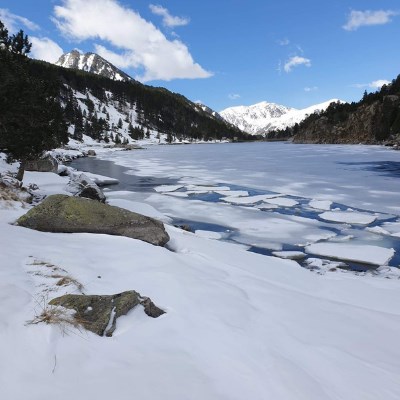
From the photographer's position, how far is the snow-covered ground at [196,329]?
120 inches

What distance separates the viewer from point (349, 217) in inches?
526

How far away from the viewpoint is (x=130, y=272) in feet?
19.7

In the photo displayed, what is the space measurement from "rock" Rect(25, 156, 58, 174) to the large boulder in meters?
20.1

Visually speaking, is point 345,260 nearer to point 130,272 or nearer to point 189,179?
point 130,272

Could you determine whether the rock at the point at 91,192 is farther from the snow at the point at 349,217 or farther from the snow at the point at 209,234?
the snow at the point at 349,217

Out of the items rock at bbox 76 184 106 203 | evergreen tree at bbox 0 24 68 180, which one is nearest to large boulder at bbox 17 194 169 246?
rock at bbox 76 184 106 203

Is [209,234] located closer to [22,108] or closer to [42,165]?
[22,108]

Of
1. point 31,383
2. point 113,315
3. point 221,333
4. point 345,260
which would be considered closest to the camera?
point 31,383

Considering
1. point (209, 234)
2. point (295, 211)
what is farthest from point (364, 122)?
point (209, 234)

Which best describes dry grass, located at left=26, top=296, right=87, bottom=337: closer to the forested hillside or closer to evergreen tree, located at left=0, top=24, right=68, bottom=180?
evergreen tree, located at left=0, top=24, right=68, bottom=180

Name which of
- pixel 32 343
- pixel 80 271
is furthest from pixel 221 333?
pixel 80 271

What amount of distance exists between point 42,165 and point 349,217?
2416cm

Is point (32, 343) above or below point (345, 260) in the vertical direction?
above

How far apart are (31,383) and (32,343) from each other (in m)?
0.60
